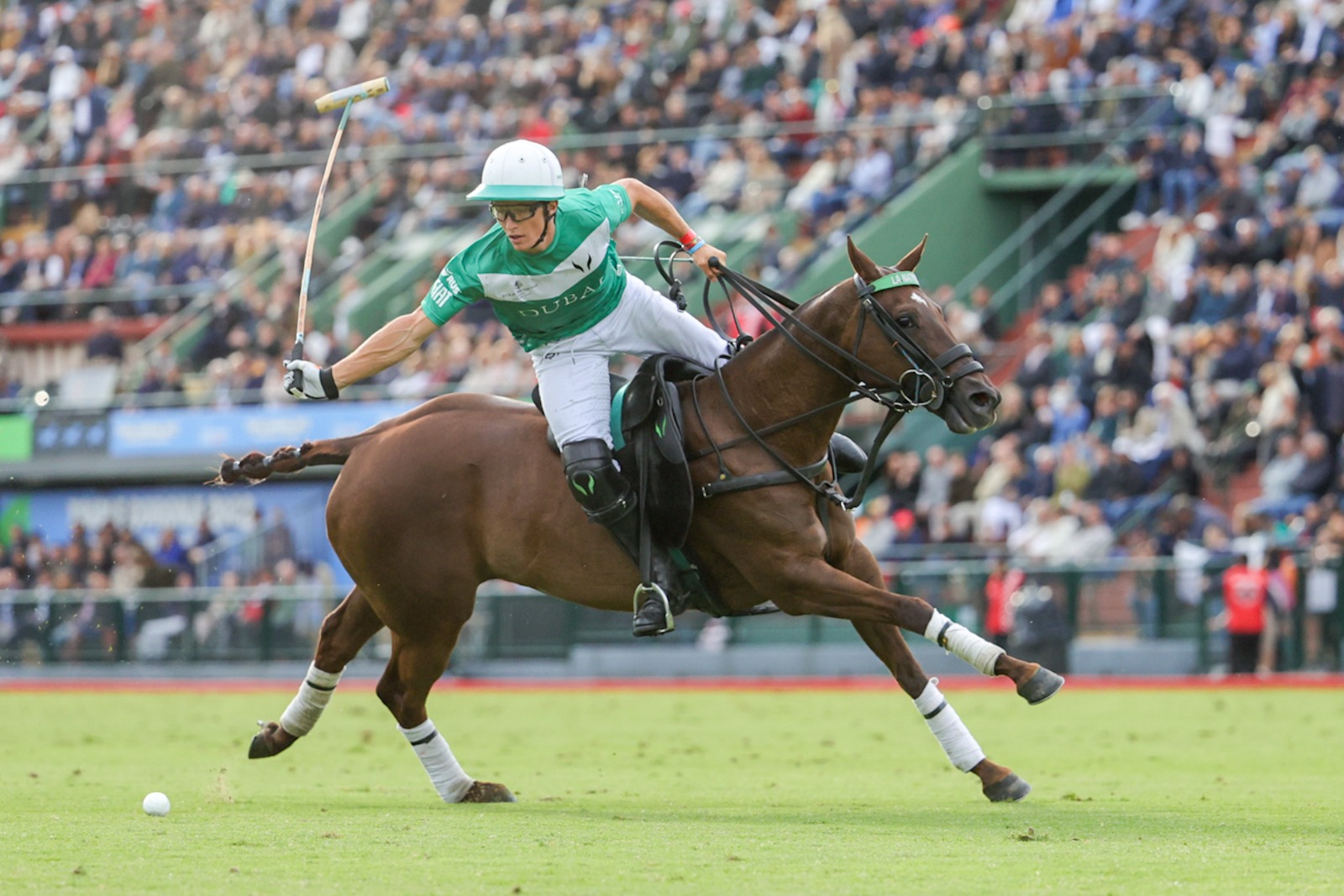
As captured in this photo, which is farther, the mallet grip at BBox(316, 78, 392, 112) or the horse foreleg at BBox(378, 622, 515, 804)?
the mallet grip at BBox(316, 78, 392, 112)

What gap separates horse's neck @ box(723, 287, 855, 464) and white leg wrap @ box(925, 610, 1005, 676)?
1093 mm

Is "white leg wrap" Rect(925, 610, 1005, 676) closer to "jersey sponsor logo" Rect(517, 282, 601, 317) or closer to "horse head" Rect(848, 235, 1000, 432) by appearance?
"horse head" Rect(848, 235, 1000, 432)

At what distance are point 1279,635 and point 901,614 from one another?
12110 millimetres

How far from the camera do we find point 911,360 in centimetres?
886

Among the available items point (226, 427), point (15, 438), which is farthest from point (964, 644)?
point (15, 438)

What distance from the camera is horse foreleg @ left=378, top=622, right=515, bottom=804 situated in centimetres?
966

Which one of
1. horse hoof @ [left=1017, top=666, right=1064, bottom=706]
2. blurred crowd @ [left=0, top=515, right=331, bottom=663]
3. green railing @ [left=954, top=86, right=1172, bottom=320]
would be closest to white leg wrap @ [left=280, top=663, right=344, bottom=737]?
horse hoof @ [left=1017, top=666, right=1064, bottom=706]

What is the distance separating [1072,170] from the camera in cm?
2609

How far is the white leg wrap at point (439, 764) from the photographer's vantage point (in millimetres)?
9680

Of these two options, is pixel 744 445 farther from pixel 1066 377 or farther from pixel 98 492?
pixel 98 492

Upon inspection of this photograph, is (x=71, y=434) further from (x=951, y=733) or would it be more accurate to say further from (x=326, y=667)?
(x=951, y=733)

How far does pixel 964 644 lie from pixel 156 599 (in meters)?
17.8

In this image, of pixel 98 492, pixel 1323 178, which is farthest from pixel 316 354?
pixel 1323 178

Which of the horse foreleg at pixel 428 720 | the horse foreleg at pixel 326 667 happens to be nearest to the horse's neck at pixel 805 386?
the horse foreleg at pixel 428 720
